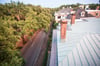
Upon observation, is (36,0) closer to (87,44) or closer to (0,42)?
(0,42)

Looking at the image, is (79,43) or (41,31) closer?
(79,43)

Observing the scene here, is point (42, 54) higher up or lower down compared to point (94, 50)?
lower down

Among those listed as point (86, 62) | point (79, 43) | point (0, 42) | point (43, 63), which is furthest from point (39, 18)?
point (86, 62)

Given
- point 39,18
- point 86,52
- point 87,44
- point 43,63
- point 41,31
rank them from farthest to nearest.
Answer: point 41,31 < point 39,18 < point 43,63 < point 87,44 < point 86,52

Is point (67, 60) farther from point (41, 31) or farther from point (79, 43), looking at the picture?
point (41, 31)

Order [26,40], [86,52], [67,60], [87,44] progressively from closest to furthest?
1. [67,60]
2. [86,52]
3. [87,44]
4. [26,40]

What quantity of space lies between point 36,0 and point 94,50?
6406 mm

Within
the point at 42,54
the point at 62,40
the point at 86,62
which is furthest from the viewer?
the point at 42,54

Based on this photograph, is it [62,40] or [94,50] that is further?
[62,40]

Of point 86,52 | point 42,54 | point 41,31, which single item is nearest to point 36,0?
point 42,54

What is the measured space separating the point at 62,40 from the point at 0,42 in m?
3.91

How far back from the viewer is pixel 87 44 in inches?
171

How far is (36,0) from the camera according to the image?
7938mm

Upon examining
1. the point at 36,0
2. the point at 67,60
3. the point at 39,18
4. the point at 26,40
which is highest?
the point at 36,0
